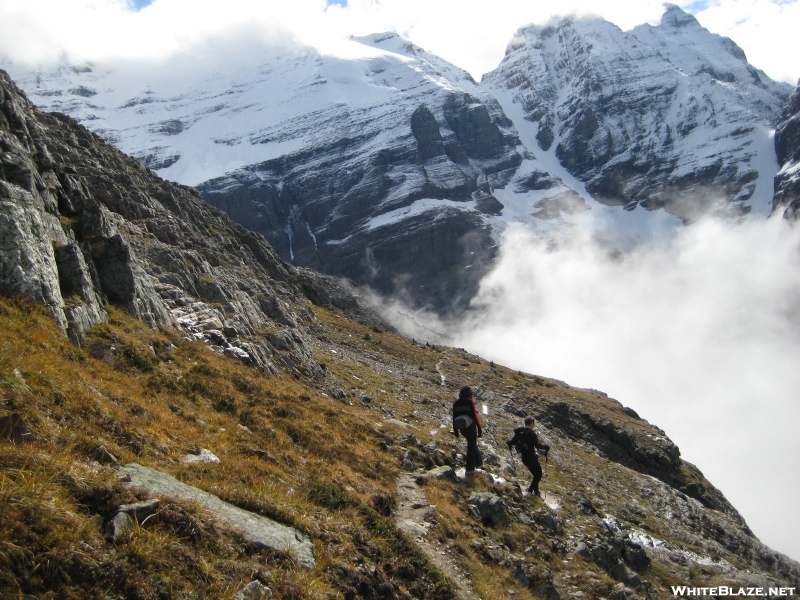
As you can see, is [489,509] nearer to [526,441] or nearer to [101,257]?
[526,441]

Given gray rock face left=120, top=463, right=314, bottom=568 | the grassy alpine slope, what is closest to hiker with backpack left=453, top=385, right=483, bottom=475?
the grassy alpine slope

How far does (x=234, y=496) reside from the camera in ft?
31.1

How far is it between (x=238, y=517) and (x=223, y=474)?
205cm

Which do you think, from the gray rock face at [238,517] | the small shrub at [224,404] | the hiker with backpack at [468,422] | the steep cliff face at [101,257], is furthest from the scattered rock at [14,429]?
the hiker with backpack at [468,422]

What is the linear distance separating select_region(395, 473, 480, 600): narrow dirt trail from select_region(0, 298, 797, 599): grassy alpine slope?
10.6 inches

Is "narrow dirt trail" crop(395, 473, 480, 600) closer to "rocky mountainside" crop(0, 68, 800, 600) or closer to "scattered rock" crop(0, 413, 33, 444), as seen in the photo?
"rocky mountainside" crop(0, 68, 800, 600)

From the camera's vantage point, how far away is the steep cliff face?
56.5 ft

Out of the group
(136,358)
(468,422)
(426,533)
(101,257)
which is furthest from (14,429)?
(101,257)

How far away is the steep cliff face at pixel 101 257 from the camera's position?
56.5ft

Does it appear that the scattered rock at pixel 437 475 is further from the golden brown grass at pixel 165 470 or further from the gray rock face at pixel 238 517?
the gray rock face at pixel 238 517

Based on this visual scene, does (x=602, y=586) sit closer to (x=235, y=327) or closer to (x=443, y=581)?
(x=443, y=581)

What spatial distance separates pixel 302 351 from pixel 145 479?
2677 cm

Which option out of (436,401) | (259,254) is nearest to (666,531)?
(436,401)

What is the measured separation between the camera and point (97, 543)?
21.9 feet
